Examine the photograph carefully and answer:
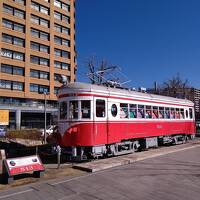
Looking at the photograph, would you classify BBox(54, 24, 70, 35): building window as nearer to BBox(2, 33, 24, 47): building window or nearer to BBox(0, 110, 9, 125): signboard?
BBox(2, 33, 24, 47): building window

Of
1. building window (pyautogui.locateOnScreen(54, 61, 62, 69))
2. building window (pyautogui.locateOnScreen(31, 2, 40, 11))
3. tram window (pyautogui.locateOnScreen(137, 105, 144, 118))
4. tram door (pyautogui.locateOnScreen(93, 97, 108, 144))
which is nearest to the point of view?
tram door (pyautogui.locateOnScreen(93, 97, 108, 144))

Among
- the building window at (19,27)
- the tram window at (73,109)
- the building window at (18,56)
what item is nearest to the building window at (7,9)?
the building window at (19,27)

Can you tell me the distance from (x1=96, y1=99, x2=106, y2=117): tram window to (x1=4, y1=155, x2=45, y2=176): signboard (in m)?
4.30

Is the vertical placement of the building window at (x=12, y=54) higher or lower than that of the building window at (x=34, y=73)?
higher

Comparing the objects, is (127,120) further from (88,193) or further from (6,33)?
(6,33)

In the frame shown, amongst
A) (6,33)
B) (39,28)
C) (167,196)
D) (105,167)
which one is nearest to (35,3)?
(39,28)

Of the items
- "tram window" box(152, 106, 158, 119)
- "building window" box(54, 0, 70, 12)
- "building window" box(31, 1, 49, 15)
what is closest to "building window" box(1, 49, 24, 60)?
"building window" box(31, 1, 49, 15)

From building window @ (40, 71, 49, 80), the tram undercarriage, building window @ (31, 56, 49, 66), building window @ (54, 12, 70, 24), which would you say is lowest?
the tram undercarriage

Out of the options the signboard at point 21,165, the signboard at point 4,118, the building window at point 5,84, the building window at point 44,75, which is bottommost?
the signboard at point 21,165

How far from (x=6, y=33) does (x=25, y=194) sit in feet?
179

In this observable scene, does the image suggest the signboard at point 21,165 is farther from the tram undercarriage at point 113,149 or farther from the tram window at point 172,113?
the tram window at point 172,113

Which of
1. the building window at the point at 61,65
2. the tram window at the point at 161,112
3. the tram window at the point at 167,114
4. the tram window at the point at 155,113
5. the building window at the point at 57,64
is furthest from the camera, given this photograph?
the building window at the point at 61,65

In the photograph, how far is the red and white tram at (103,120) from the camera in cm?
1538

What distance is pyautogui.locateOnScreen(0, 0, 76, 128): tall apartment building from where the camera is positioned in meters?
60.8
